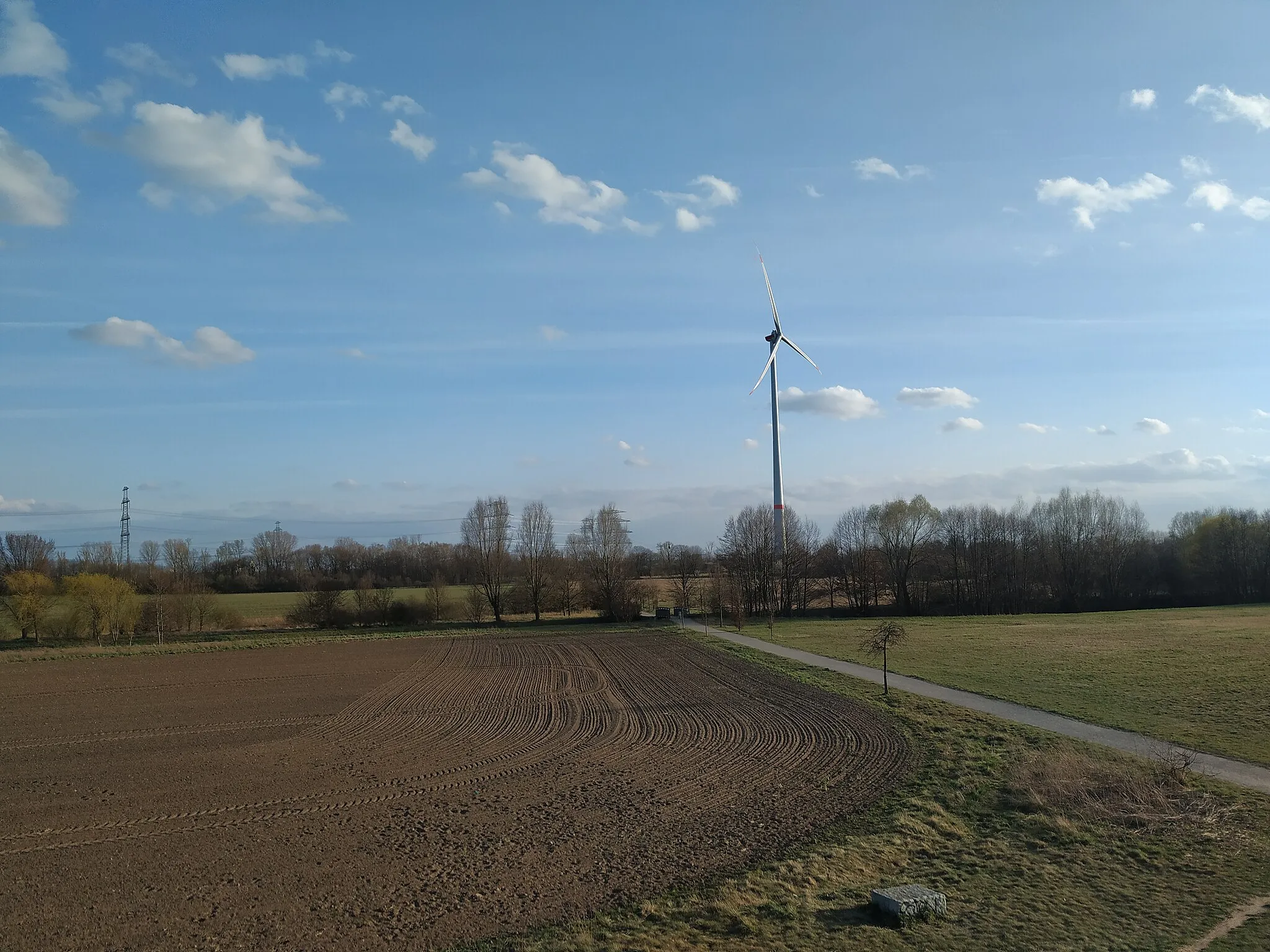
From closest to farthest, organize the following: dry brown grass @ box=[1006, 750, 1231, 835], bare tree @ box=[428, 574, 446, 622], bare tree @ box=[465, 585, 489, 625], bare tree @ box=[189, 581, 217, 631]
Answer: dry brown grass @ box=[1006, 750, 1231, 835]
bare tree @ box=[189, 581, 217, 631]
bare tree @ box=[428, 574, 446, 622]
bare tree @ box=[465, 585, 489, 625]

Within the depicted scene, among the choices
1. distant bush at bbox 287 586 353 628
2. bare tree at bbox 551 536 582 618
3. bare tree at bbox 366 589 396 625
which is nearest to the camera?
distant bush at bbox 287 586 353 628

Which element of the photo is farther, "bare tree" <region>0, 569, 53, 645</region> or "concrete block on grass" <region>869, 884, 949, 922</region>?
"bare tree" <region>0, 569, 53, 645</region>

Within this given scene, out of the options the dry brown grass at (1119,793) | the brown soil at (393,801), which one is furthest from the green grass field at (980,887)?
the brown soil at (393,801)

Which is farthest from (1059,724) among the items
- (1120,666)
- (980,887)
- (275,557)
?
(275,557)

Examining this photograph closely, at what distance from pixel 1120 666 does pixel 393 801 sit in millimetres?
28024

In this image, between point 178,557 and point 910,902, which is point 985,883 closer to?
point 910,902

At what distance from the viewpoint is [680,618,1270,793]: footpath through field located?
51.4 feet

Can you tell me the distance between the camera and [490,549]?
255 ft

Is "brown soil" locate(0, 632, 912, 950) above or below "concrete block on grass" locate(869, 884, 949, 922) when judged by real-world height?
below

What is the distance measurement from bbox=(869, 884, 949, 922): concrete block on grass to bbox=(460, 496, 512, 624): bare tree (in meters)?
64.7

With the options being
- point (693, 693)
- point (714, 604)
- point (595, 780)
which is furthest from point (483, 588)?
point (595, 780)

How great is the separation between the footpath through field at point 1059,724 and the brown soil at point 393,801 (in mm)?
3444

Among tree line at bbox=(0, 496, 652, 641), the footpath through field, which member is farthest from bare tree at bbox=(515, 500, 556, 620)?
the footpath through field

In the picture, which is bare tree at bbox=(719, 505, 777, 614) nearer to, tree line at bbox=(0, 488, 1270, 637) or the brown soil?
tree line at bbox=(0, 488, 1270, 637)
